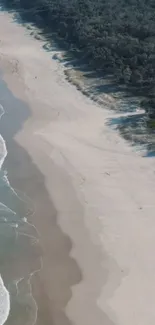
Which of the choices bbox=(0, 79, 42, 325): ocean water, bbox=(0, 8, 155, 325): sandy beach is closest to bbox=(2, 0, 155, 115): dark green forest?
bbox=(0, 8, 155, 325): sandy beach

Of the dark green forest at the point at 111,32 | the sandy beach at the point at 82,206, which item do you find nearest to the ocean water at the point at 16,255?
the sandy beach at the point at 82,206

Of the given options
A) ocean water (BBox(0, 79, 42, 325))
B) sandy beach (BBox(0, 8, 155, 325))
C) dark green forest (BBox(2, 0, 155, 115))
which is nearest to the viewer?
ocean water (BBox(0, 79, 42, 325))

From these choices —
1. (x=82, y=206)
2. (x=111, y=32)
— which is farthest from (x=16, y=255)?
(x=111, y=32)

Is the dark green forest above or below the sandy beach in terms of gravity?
below

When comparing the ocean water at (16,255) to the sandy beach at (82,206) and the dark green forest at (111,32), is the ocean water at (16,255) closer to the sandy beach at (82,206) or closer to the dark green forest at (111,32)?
the sandy beach at (82,206)

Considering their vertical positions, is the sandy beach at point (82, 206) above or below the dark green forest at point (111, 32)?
above

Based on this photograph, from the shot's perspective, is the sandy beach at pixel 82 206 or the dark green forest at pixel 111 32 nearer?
the sandy beach at pixel 82 206

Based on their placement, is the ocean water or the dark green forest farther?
the dark green forest

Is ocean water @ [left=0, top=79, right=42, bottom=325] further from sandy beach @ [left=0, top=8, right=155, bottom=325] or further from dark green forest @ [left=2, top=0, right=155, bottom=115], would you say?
dark green forest @ [left=2, top=0, right=155, bottom=115]
